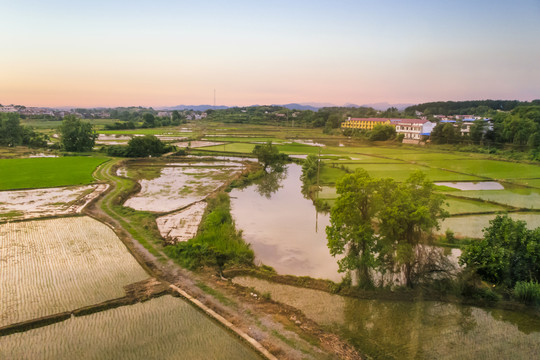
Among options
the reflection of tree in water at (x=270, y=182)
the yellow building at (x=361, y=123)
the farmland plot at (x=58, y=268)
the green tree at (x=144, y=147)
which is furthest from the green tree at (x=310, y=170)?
the yellow building at (x=361, y=123)

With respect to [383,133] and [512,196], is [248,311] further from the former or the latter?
[383,133]

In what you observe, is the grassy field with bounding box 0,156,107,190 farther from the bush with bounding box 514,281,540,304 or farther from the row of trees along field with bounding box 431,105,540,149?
the row of trees along field with bounding box 431,105,540,149

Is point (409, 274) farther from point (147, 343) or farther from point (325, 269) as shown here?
point (147, 343)

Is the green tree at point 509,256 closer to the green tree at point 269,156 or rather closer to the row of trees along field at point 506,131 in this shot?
the row of trees along field at point 506,131

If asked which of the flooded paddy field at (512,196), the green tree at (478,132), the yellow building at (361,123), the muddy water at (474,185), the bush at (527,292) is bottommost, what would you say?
the bush at (527,292)

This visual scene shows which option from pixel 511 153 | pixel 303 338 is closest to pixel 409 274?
pixel 303 338

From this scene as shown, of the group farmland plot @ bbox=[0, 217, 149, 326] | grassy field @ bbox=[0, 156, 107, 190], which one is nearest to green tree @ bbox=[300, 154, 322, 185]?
farmland plot @ bbox=[0, 217, 149, 326]

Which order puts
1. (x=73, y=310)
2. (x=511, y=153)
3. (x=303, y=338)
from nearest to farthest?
(x=303, y=338), (x=73, y=310), (x=511, y=153)
